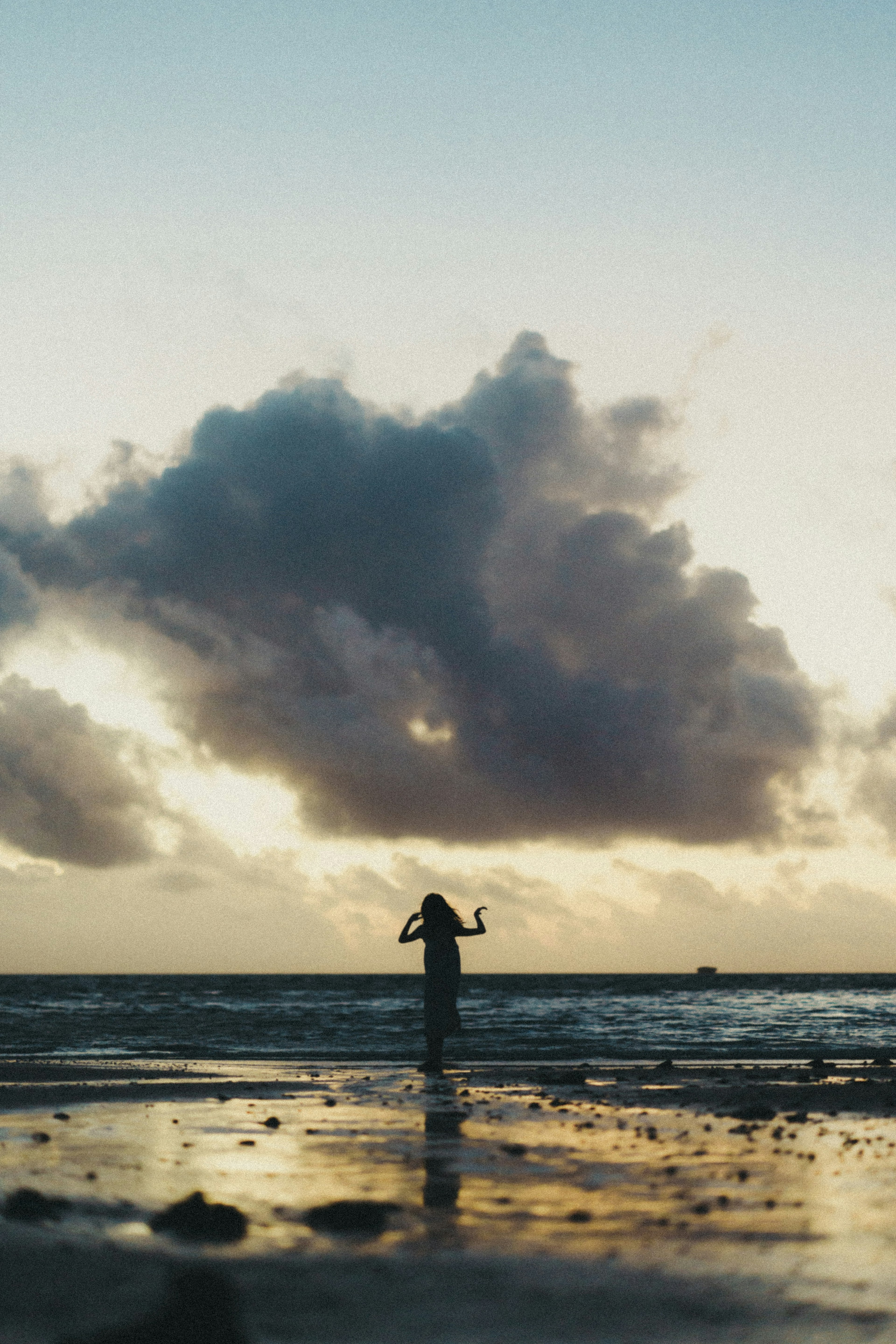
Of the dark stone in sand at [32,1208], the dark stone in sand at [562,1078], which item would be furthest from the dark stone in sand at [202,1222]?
the dark stone in sand at [562,1078]

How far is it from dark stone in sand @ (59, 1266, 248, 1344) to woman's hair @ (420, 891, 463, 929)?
11.6m

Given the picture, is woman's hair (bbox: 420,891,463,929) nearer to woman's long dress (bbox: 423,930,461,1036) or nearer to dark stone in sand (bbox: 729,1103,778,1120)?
woman's long dress (bbox: 423,930,461,1036)

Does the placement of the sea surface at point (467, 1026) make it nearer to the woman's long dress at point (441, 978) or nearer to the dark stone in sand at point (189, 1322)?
the woman's long dress at point (441, 978)

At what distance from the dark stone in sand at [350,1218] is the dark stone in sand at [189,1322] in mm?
1078

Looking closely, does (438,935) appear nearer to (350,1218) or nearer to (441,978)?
(441,978)

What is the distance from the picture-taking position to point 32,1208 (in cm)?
664

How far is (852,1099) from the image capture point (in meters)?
13.6

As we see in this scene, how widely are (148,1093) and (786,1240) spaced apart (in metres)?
9.95

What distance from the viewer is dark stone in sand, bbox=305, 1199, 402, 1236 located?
20.2 ft

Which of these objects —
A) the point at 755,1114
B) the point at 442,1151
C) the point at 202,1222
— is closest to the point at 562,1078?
the point at 755,1114

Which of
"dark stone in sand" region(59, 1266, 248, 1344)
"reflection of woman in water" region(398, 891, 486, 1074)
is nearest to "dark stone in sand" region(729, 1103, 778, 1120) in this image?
"reflection of woman in water" region(398, 891, 486, 1074)

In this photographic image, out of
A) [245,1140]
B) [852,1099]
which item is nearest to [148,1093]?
[245,1140]

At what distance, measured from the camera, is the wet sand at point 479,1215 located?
15.6ft

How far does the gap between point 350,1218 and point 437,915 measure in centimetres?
1050
